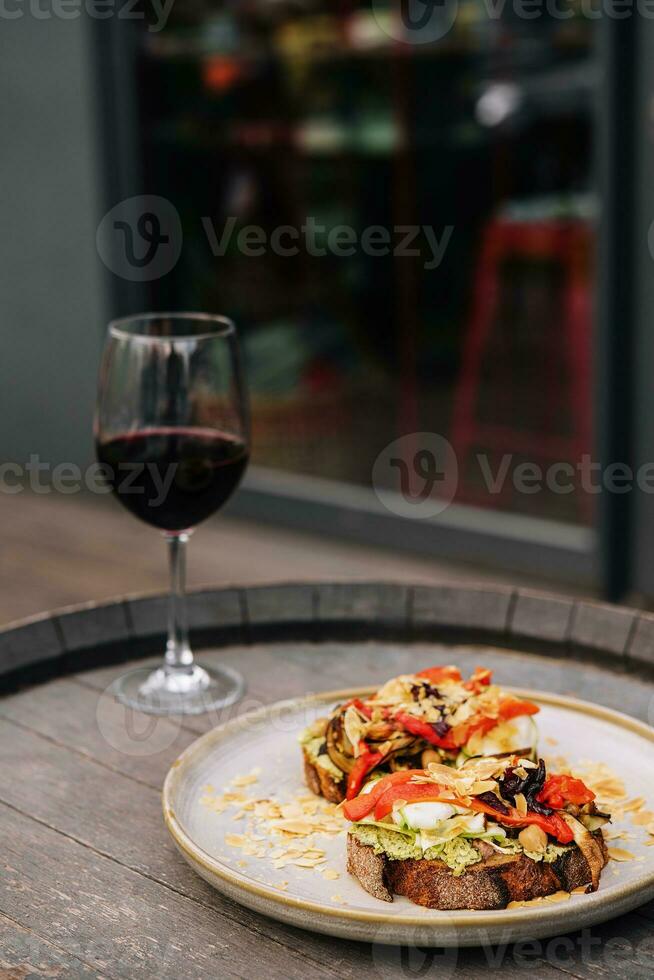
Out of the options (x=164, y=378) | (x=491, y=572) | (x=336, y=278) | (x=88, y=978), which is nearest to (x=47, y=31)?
(x=336, y=278)

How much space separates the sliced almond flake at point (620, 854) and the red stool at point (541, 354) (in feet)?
7.35

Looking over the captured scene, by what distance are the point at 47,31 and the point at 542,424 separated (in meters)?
1.56

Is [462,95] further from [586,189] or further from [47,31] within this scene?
[47,31]

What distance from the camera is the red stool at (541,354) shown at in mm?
2967

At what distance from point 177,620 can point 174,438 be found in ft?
0.48

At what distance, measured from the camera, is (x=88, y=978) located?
65 centimetres

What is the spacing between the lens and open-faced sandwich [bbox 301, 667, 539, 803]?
77 centimetres

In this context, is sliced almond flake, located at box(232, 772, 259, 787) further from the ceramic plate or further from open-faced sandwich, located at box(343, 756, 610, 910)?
open-faced sandwich, located at box(343, 756, 610, 910)

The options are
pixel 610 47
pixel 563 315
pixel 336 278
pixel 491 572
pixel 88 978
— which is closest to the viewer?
pixel 88 978

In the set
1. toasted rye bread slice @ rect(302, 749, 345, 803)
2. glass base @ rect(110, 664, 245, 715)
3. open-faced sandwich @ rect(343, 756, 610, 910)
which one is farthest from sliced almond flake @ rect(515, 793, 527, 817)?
glass base @ rect(110, 664, 245, 715)

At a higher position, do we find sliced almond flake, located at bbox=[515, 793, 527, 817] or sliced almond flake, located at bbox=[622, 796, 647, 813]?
sliced almond flake, located at bbox=[515, 793, 527, 817]

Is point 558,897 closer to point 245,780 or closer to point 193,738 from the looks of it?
point 245,780

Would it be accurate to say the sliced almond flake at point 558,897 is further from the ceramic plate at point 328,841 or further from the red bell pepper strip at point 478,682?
the red bell pepper strip at point 478,682

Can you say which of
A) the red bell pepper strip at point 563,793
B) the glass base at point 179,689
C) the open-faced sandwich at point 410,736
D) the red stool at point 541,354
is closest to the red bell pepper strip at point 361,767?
the open-faced sandwich at point 410,736
